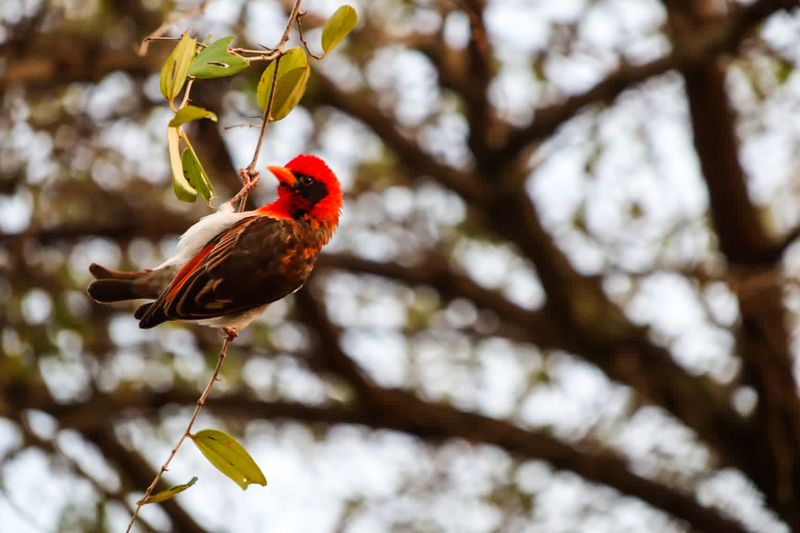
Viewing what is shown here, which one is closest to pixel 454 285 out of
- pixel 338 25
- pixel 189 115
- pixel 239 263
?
pixel 239 263

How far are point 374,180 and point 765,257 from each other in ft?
7.42

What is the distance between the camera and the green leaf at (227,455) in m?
1.87

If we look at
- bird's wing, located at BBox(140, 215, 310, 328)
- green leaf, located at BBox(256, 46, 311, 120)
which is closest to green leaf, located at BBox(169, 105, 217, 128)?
green leaf, located at BBox(256, 46, 311, 120)

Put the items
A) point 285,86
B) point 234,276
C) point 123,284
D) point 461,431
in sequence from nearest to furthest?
point 285,86, point 234,276, point 123,284, point 461,431

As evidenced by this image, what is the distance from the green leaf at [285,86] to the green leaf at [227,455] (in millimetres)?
575

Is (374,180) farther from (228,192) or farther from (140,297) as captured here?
(140,297)

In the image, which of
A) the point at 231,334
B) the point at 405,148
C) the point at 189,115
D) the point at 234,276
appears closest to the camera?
the point at 189,115

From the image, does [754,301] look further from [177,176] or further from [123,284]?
[177,176]

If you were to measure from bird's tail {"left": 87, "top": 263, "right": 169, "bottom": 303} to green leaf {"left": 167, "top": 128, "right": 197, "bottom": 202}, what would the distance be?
0.94 meters

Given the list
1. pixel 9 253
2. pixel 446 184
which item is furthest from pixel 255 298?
pixel 9 253

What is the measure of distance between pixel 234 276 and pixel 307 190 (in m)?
0.46

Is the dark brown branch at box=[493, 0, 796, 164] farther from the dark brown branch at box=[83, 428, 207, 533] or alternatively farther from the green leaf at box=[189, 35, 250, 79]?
the green leaf at box=[189, 35, 250, 79]

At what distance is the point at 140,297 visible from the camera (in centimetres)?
275

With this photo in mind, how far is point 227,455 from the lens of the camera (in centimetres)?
187
